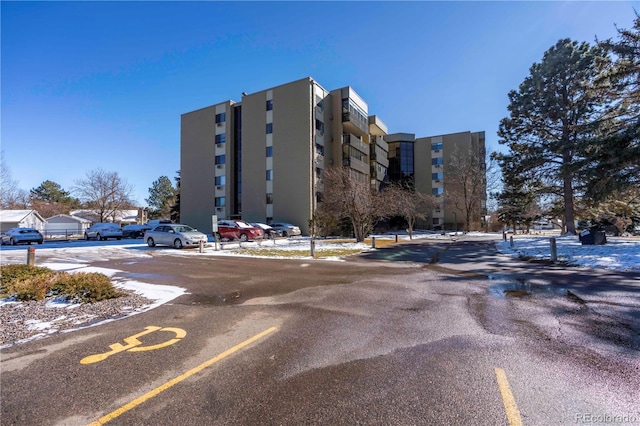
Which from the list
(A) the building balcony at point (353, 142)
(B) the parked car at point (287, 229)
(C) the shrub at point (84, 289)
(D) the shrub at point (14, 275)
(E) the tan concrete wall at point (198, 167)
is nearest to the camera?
(C) the shrub at point (84, 289)

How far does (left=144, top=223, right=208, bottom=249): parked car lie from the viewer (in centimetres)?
2106

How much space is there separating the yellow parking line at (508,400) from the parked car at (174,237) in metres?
19.6

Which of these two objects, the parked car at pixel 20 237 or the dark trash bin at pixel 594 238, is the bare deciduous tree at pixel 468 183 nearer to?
the dark trash bin at pixel 594 238

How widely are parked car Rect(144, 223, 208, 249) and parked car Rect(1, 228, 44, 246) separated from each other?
15181 millimetres

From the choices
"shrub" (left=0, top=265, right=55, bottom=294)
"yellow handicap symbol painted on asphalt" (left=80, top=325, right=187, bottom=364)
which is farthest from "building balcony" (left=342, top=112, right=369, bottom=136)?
"yellow handicap symbol painted on asphalt" (left=80, top=325, right=187, bottom=364)

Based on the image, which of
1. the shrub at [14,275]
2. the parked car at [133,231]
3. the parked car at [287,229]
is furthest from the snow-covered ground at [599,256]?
the parked car at [133,231]

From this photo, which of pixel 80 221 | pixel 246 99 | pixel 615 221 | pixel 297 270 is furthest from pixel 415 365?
pixel 80 221

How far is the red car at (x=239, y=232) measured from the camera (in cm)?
2686

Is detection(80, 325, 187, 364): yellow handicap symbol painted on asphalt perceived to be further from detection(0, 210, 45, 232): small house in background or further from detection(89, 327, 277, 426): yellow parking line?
detection(0, 210, 45, 232): small house in background

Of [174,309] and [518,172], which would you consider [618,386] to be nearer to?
[174,309]

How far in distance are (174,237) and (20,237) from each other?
18.5m

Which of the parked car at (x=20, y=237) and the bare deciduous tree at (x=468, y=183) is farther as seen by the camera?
the bare deciduous tree at (x=468, y=183)

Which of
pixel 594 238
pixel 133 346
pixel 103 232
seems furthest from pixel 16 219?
pixel 594 238

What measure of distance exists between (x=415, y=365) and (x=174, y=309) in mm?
4975
